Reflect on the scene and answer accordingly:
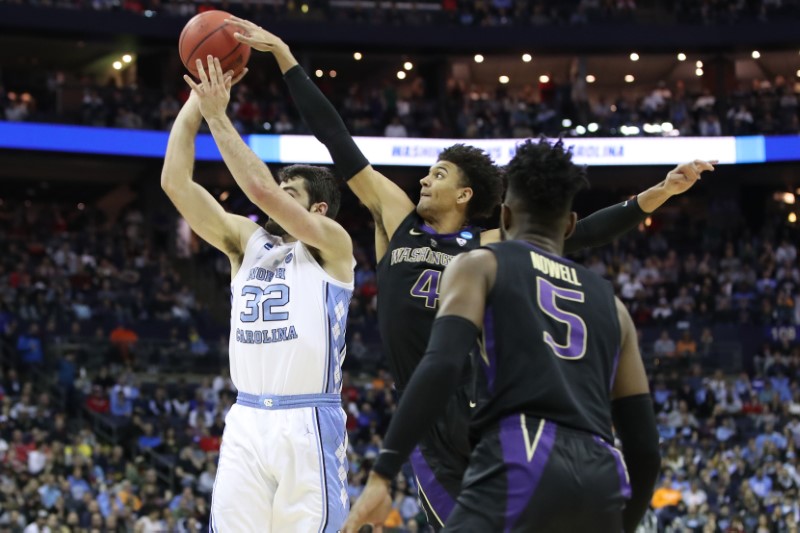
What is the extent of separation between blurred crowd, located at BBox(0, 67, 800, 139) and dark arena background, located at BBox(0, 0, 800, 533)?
9 centimetres

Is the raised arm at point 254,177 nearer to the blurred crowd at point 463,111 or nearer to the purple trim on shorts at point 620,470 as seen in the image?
the purple trim on shorts at point 620,470

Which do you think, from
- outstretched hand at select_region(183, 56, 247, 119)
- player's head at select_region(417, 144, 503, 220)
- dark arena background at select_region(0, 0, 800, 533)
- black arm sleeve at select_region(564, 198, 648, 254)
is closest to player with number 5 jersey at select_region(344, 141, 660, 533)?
player's head at select_region(417, 144, 503, 220)

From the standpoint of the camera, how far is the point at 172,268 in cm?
2852

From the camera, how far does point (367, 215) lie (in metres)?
33.3

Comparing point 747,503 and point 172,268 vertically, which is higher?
point 172,268

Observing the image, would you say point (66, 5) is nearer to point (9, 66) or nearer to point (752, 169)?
point (9, 66)

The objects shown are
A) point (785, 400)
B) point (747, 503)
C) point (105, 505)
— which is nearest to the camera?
point (105, 505)

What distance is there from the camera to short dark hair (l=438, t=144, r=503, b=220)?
6070 millimetres

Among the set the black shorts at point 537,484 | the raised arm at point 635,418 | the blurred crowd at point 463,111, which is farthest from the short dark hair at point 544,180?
the blurred crowd at point 463,111

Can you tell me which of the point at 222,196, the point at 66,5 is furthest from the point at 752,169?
the point at 66,5

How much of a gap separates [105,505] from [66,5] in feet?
54.0

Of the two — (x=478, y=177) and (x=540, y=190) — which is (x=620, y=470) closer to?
(x=540, y=190)

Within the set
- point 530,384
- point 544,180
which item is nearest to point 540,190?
point 544,180

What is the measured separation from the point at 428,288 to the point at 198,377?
1825cm
